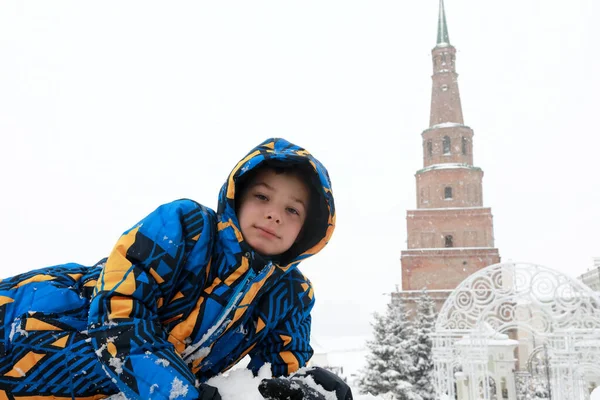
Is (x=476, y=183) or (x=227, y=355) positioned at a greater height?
(x=476, y=183)

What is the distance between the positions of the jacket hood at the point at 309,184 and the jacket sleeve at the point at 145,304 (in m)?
0.17

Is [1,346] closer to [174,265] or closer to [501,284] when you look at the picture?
[174,265]

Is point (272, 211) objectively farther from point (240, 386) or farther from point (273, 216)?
point (240, 386)

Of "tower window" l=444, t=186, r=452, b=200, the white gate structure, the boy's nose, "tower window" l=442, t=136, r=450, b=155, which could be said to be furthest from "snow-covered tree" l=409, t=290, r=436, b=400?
the boy's nose

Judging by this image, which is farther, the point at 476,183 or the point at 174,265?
the point at 476,183

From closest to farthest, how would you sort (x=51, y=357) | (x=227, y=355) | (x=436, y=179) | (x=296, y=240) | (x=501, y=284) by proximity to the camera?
(x=51, y=357), (x=227, y=355), (x=296, y=240), (x=501, y=284), (x=436, y=179)

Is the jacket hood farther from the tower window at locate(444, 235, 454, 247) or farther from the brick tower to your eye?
the tower window at locate(444, 235, 454, 247)

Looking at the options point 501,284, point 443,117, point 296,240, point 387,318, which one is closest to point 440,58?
point 443,117

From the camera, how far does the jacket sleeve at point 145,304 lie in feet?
4.68

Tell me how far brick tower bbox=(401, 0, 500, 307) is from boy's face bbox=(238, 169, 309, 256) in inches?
1232

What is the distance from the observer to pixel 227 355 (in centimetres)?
194

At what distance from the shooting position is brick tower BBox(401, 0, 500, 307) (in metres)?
32.4

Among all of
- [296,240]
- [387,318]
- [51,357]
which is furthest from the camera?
[387,318]

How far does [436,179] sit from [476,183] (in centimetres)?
276
